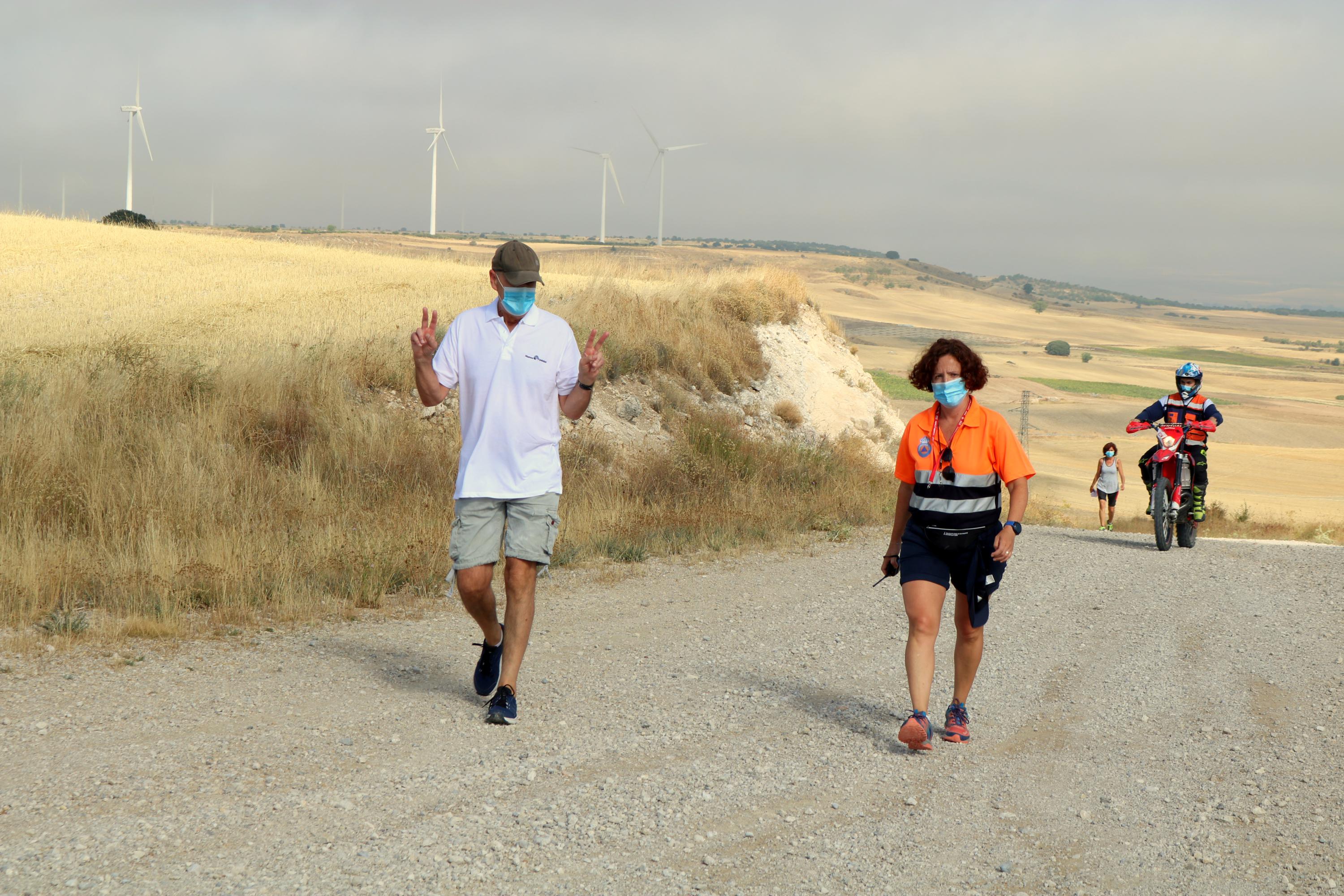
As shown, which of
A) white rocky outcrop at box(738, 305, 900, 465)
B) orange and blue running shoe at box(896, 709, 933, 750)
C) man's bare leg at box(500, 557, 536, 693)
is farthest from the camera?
white rocky outcrop at box(738, 305, 900, 465)

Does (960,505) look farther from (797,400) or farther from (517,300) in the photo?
(797,400)

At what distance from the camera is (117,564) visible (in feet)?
25.7

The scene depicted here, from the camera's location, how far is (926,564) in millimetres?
5445

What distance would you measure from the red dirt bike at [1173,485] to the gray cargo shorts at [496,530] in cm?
998

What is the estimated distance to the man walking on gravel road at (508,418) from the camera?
17.6 feet

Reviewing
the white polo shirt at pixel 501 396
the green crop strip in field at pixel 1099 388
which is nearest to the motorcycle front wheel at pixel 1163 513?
the white polo shirt at pixel 501 396

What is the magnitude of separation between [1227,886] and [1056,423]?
7671 cm

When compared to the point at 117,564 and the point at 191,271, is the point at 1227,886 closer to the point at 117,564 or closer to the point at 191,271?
the point at 117,564

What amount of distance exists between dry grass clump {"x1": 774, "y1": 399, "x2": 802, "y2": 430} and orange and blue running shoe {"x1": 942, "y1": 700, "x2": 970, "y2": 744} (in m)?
16.4

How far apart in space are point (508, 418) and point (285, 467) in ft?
21.6

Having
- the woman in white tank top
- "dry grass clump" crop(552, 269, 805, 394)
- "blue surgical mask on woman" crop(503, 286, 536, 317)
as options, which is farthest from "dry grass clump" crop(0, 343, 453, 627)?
the woman in white tank top

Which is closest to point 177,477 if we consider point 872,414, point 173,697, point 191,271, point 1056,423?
point 173,697

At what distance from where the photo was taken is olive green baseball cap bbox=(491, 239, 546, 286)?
5.40 meters

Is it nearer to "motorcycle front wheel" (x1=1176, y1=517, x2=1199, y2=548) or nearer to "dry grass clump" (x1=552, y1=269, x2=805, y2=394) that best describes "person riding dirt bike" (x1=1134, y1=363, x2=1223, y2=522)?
"motorcycle front wheel" (x1=1176, y1=517, x2=1199, y2=548)
